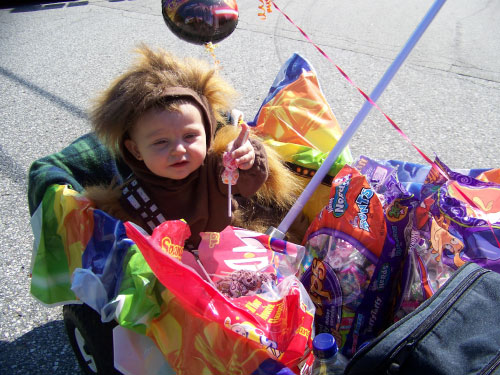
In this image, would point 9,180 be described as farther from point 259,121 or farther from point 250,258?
point 250,258

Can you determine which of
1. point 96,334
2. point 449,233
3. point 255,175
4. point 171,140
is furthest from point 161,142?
point 449,233

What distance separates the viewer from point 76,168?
159 cm

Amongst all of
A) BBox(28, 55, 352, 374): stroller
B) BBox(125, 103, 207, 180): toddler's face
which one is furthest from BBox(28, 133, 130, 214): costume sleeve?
BBox(125, 103, 207, 180): toddler's face

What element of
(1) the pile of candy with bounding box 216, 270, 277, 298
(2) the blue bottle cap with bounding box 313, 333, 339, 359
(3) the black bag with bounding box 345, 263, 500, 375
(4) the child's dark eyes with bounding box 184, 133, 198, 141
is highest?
(3) the black bag with bounding box 345, 263, 500, 375

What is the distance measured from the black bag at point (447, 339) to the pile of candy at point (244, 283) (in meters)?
0.33

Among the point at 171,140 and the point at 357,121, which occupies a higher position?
the point at 357,121

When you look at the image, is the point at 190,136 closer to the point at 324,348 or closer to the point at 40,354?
the point at 324,348

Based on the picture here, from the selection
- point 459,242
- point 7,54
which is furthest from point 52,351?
point 7,54

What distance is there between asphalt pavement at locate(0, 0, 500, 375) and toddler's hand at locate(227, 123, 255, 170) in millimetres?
917

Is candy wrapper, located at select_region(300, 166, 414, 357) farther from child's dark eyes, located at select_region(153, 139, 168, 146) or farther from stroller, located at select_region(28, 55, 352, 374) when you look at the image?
child's dark eyes, located at select_region(153, 139, 168, 146)

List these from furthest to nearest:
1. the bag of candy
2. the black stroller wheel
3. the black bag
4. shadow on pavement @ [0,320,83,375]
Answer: shadow on pavement @ [0,320,83,375], the black stroller wheel, the bag of candy, the black bag

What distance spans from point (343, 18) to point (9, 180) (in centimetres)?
357

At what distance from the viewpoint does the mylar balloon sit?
4.59ft

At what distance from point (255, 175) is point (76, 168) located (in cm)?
59
